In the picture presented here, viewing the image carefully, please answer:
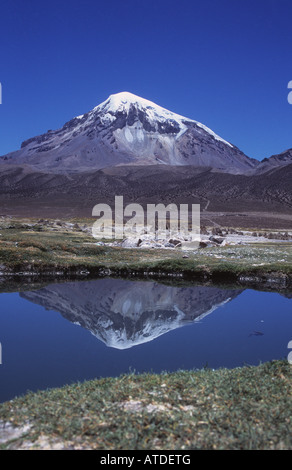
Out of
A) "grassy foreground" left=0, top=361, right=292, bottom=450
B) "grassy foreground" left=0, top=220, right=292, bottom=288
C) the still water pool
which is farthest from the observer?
"grassy foreground" left=0, top=220, right=292, bottom=288

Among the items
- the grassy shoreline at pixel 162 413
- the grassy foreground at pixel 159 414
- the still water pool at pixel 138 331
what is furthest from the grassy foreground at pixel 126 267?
the grassy foreground at pixel 159 414

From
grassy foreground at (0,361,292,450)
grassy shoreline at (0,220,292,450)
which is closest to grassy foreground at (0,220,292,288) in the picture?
grassy shoreline at (0,220,292,450)

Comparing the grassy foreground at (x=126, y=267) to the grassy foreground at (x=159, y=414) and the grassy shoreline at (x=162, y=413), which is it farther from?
the grassy foreground at (x=159, y=414)

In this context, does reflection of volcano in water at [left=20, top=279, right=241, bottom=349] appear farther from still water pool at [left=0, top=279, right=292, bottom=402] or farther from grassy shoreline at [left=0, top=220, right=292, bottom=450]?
grassy shoreline at [left=0, top=220, right=292, bottom=450]

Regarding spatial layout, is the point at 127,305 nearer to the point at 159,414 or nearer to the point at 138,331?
the point at 138,331

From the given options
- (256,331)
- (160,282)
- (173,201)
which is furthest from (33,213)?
(256,331)

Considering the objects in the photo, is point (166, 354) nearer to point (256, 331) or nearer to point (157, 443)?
point (256, 331)
